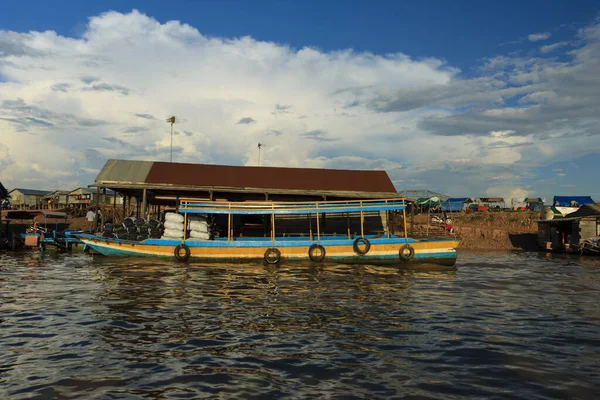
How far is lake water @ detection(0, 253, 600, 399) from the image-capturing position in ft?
18.7

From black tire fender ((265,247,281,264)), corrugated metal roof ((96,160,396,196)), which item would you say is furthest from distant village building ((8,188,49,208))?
black tire fender ((265,247,281,264))

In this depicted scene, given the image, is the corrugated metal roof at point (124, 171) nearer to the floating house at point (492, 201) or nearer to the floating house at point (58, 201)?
the floating house at point (58, 201)

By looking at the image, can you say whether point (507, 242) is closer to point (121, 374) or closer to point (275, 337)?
point (275, 337)

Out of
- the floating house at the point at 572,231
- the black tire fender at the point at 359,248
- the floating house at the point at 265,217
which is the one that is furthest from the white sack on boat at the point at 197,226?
the floating house at the point at 572,231

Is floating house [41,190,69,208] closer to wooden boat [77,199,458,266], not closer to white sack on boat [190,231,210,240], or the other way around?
wooden boat [77,199,458,266]

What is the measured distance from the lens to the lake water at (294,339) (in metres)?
5.70

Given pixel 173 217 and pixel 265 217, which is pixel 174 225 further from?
pixel 265 217

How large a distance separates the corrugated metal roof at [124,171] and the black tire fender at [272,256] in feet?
32.8

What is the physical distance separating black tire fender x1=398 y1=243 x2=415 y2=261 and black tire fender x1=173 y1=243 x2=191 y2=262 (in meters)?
9.23

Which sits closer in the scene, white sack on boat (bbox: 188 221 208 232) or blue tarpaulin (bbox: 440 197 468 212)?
white sack on boat (bbox: 188 221 208 232)

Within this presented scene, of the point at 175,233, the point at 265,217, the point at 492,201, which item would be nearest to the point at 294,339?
the point at 175,233

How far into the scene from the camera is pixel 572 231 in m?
30.3

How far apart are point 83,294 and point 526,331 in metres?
10.9

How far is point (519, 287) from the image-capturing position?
14.2 metres
